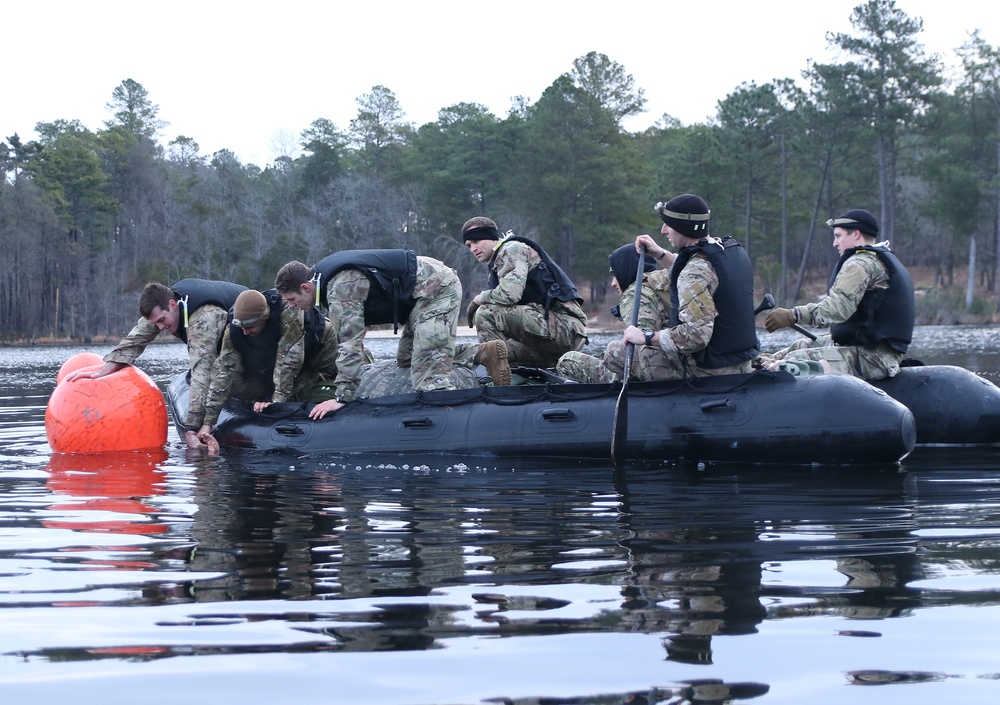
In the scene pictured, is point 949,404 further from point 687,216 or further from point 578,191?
point 578,191

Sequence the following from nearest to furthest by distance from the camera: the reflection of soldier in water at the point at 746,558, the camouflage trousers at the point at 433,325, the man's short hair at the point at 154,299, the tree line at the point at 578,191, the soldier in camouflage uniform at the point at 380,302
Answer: the reflection of soldier in water at the point at 746,558 < the soldier in camouflage uniform at the point at 380,302 < the camouflage trousers at the point at 433,325 < the man's short hair at the point at 154,299 < the tree line at the point at 578,191

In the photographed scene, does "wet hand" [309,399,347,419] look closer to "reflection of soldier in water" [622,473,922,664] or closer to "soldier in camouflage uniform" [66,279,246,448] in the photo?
"soldier in camouflage uniform" [66,279,246,448]

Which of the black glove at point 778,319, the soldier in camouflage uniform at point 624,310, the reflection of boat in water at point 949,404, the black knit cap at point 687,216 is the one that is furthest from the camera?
the reflection of boat in water at point 949,404

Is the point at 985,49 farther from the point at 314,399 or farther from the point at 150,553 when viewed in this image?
the point at 150,553

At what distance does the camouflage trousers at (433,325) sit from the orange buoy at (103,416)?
229cm

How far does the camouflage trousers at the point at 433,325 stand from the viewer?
9328 mm

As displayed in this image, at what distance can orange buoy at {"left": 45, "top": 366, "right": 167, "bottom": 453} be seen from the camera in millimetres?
9523

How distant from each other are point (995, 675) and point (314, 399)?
24.5ft

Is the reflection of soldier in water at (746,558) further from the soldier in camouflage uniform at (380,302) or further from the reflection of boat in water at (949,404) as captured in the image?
the soldier in camouflage uniform at (380,302)

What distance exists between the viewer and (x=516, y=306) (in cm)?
970

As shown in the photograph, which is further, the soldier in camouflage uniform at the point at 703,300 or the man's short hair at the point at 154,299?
the man's short hair at the point at 154,299

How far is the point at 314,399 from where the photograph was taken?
10.2 meters

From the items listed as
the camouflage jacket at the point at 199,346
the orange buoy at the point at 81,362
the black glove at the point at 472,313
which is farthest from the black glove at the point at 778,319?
the orange buoy at the point at 81,362

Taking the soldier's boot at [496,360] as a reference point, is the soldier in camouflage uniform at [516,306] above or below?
above
